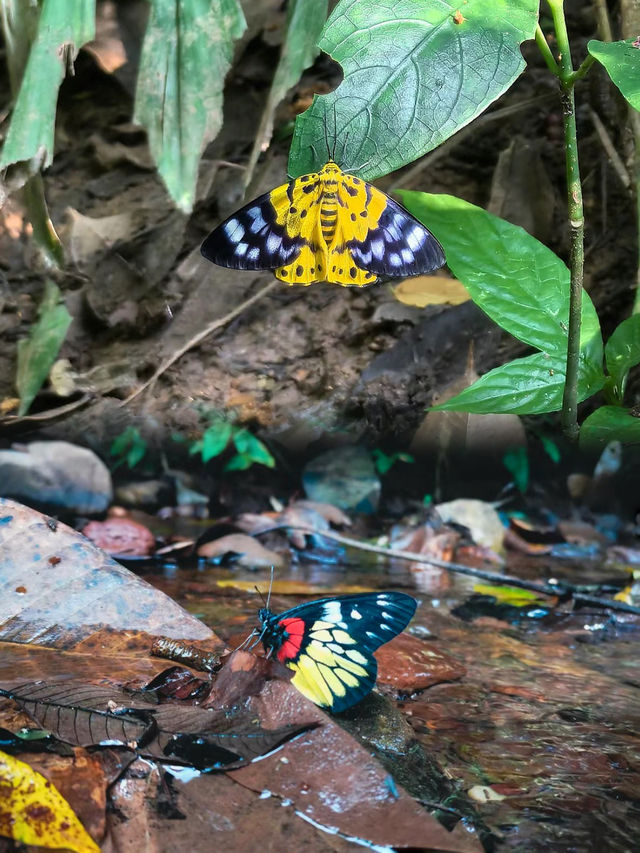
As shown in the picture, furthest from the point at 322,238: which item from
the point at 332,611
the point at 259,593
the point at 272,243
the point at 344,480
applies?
the point at 344,480

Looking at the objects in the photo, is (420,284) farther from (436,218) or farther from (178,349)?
(436,218)

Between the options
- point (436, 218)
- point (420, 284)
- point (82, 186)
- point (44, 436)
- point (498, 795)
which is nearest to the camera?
point (498, 795)

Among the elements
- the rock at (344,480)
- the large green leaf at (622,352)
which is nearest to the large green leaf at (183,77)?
the rock at (344,480)

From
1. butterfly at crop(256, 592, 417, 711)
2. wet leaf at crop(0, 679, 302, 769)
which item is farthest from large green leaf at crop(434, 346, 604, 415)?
wet leaf at crop(0, 679, 302, 769)

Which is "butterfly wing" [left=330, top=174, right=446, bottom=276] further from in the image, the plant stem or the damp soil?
the damp soil

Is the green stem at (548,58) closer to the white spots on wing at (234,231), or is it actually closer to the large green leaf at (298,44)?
the white spots on wing at (234,231)

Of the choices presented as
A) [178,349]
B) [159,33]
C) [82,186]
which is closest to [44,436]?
[178,349]

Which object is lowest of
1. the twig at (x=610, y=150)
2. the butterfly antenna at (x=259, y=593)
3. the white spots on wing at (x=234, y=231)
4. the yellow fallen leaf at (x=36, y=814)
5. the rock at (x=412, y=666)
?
the butterfly antenna at (x=259, y=593)
